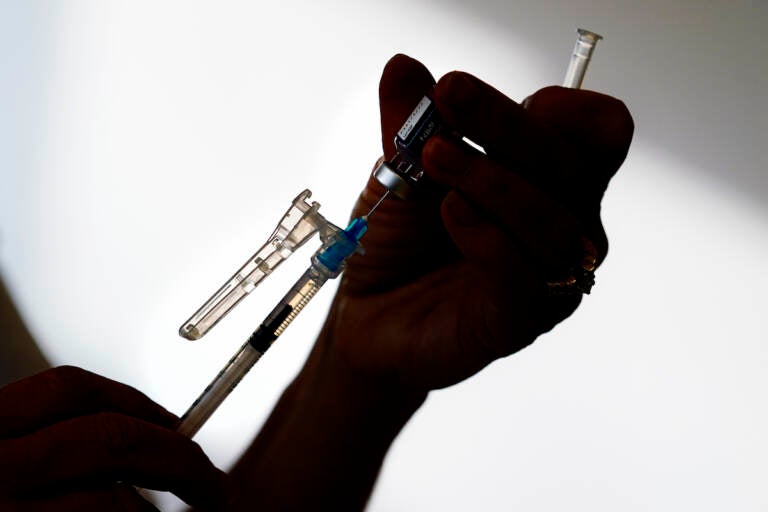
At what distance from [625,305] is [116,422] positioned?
838 mm

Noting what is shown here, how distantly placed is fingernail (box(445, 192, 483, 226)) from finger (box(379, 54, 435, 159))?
0.14 meters

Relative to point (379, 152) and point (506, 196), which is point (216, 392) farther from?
point (379, 152)

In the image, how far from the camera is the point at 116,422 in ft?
2.47

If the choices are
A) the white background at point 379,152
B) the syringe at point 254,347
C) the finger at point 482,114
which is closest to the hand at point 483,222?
the finger at point 482,114

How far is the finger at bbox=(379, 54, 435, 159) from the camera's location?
2.58 feet

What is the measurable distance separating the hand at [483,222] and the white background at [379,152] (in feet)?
1.48

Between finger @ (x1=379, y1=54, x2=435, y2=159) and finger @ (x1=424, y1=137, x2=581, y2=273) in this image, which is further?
finger @ (x1=379, y1=54, x2=435, y2=159)

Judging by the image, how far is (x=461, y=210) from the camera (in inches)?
28.1

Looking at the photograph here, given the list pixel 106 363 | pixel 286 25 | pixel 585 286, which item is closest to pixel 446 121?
pixel 585 286

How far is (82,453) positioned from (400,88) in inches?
18.6

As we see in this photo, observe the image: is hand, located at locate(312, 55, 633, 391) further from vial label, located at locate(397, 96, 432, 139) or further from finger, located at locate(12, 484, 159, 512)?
finger, located at locate(12, 484, 159, 512)

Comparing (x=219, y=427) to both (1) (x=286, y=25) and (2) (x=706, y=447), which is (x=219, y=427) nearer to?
(1) (x=286, y=25)

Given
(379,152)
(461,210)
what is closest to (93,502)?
(461,210)

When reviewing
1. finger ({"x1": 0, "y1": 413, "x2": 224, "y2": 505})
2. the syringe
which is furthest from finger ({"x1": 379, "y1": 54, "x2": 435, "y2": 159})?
finger ({"x1": 0, "y1": 413, "x2": 224, "y2": 505})
